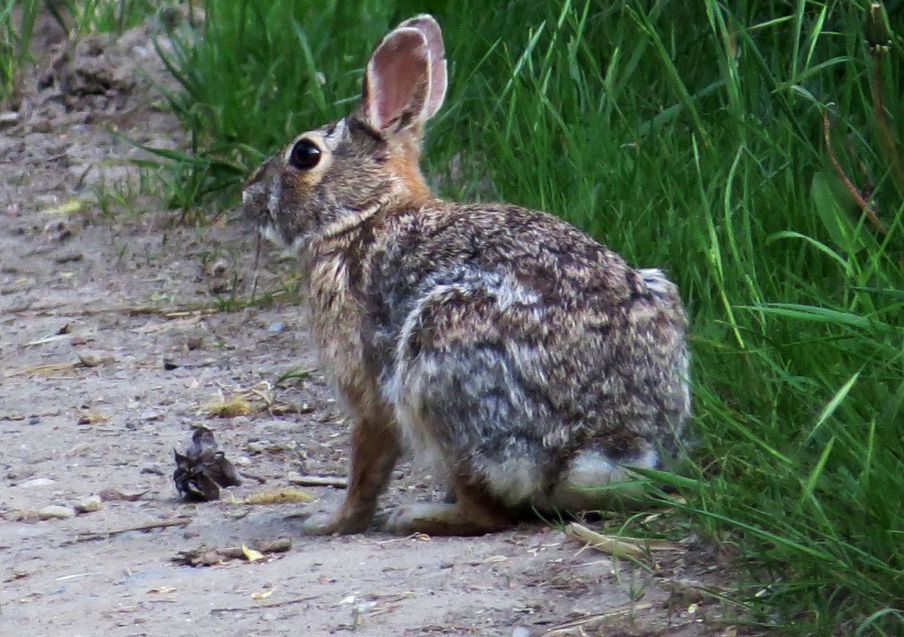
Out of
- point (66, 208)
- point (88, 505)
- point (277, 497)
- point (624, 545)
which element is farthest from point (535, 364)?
point (66, 208)

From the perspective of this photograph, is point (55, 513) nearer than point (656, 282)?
No

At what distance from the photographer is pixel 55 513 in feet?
16.1

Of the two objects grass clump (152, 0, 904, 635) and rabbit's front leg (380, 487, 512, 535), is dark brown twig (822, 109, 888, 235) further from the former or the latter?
rabbit's front leg (380, 487, 512, 535)

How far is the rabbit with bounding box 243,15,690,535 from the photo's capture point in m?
4.30

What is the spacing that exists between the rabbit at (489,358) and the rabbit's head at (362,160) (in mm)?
69

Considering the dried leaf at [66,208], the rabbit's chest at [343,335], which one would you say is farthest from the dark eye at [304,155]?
the dried leaf at [66,208]

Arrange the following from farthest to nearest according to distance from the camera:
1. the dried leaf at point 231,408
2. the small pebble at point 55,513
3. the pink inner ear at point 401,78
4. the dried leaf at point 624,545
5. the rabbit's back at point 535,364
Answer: the dried leaf at point 231,408 → the pink inner ear at point 401,78 → the small pebble at point 55,513 → the rabbit's back at point 535,364 → the dried leaf at point 624,545

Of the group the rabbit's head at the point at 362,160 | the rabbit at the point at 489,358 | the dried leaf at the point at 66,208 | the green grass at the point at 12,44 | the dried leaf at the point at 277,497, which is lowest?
the dried leaf at the point at 277,497

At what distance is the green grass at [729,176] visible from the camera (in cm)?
348

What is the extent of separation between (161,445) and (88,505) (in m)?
0.59

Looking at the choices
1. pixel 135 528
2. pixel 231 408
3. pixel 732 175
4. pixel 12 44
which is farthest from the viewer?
pixel 12 44

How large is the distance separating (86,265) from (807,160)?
142 inches

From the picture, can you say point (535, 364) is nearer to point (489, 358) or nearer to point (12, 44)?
point (489, 358)

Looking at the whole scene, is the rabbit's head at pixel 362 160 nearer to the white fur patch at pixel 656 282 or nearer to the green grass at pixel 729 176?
the green grass at pixel 729 176
